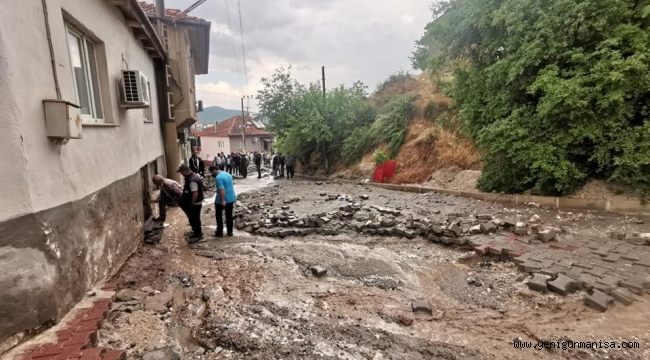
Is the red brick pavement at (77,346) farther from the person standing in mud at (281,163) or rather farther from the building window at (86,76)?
the person standing in mud at (281,163)

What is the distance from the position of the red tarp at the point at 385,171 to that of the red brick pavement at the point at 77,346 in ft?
41.4

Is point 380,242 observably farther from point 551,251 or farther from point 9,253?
point 9,253

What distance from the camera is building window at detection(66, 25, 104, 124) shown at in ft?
13.7

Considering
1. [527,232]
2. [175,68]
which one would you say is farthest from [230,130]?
[527,232]

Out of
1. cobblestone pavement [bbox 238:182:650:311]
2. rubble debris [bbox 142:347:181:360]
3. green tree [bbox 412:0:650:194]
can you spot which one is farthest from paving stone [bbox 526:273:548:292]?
rubble debris [bbox 142:347:181:360]

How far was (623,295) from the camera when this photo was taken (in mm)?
3637

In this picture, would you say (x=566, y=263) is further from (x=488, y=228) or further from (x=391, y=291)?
(x=391, y=291)

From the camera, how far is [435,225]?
21.7 feet

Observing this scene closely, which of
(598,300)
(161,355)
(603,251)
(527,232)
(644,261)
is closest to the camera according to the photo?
(161,355)

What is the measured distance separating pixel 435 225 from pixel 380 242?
1219 mm

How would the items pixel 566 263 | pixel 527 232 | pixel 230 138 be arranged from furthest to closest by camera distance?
pixel 230 138 < pixel 527 232 < pixel 566 263

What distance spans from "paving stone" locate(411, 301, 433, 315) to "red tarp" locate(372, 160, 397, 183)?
430 inches

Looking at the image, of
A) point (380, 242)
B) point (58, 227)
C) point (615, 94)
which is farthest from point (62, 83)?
point (615, 94)

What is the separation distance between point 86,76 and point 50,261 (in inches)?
113
